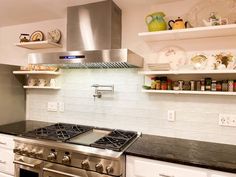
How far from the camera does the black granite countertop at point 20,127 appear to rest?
2021mm

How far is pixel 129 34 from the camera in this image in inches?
82.6

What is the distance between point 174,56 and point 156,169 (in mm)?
1087

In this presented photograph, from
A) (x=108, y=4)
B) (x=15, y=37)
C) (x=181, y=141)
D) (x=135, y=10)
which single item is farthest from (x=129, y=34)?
(x=15, y=37)

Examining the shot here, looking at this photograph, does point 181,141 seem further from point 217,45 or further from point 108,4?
point 108,4

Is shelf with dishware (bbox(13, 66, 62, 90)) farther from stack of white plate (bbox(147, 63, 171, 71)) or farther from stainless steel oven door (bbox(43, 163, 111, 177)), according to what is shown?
stack of white plate (bbox(147, 63, 171, 71))

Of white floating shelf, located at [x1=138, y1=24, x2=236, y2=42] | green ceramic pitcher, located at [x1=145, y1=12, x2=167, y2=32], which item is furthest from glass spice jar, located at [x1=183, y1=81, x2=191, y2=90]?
green ceramic pitcher, located at [x1=145, y1=12, x2=167, y2=32]

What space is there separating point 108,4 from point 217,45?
1.09m

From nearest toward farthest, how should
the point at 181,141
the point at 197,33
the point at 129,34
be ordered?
the point at 197,33 < the point at 181,141 < the point at 129,34

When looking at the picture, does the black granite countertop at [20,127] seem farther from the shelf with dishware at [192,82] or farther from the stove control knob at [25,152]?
the shelf with dishware at [192,82]

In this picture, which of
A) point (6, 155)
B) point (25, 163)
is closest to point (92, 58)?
point (25, 163)

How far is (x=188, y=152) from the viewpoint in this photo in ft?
4.95

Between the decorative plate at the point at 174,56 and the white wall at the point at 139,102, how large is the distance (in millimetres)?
53

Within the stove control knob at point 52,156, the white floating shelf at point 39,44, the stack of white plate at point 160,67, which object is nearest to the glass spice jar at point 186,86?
the stack of white plate at point 160,67

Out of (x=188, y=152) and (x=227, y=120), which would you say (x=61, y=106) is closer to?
(x=188, y=152)
